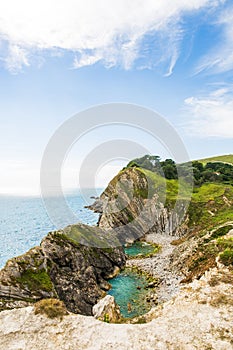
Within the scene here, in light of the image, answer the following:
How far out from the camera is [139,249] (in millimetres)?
64875

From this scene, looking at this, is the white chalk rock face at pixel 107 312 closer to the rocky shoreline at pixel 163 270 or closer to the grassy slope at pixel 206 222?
the grassy slope at pixel 206 222

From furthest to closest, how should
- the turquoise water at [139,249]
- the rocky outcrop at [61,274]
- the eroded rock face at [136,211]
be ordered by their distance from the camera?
the eroded rock face at [136,211], the turquoise water at [139,249], the rocky outcrop at [61,274]

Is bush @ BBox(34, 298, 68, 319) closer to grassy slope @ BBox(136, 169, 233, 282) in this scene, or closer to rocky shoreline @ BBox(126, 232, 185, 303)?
grassy slope @ BBox(136, 169, 233, 282)

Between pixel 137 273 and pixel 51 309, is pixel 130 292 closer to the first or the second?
pixel 137 273

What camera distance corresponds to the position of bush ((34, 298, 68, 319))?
41.5 feet

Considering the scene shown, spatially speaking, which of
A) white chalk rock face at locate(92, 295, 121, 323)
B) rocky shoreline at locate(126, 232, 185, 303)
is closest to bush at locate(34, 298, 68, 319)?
white chalk rock face at locate(92, 295, 121, 323)

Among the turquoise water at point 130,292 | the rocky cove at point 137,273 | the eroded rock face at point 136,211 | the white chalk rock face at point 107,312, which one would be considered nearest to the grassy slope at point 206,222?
the rocky cove at point 137,273

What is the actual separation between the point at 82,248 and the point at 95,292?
867cm

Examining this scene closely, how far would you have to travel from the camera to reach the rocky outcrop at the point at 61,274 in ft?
84.2

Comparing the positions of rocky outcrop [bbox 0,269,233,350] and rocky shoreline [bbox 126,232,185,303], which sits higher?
rocky outcrop [bbox 0,269,233,350]

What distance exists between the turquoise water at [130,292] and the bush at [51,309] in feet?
71.7

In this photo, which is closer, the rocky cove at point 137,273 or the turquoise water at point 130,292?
the rocky cove at point 137,273

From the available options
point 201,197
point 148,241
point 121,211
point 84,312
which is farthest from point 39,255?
point 201,197

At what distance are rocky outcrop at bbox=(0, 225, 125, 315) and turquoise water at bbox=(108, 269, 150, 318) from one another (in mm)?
1820
